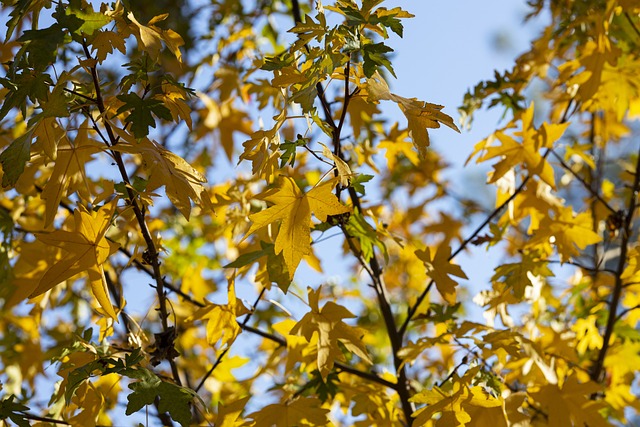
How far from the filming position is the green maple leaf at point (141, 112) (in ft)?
3.61

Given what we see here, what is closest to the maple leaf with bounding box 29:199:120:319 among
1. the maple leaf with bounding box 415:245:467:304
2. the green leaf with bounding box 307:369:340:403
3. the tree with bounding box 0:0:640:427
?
the tree with bounding box 0:0:640:427

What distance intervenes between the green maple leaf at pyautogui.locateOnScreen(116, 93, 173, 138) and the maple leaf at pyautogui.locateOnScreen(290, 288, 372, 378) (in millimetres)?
456

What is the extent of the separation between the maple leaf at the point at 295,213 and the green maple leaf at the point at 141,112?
208 mm

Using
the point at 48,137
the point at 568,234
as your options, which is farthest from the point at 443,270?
the point at 48,137

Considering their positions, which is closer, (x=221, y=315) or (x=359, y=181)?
(x=359, y=181)

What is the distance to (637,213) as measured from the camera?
2600 millimetres

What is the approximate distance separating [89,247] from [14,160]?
21cm

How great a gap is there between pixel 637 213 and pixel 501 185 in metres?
1.08

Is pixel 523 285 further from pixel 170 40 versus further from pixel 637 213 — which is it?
pixel 637 213

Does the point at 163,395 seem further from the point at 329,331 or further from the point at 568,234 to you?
the point at 568,234

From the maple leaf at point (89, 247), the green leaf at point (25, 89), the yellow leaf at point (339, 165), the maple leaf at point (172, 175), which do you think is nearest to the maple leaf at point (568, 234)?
the yellow leaf at point (339, 165)

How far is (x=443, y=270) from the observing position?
1.53 m

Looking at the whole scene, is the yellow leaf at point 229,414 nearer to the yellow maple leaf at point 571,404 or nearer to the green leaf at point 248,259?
the green leaf at point 248,259

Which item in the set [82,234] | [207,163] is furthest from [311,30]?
[207,163]
